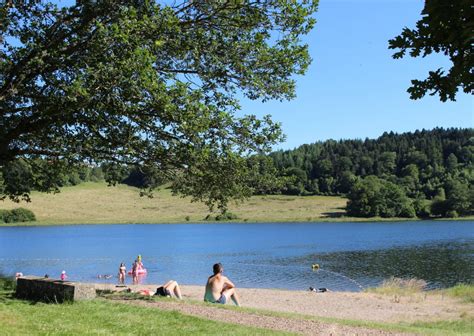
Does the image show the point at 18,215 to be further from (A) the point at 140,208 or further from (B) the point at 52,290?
(B) the point at 52,290

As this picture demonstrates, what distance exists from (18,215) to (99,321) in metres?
141

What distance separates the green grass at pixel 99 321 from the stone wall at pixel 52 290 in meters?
0.36

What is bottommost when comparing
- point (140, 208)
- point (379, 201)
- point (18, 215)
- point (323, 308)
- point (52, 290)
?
point (323, 308)

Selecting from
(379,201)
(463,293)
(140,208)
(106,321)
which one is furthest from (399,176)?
(106,321)

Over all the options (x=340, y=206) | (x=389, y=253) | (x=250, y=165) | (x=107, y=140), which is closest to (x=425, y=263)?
(x=389, y=253)

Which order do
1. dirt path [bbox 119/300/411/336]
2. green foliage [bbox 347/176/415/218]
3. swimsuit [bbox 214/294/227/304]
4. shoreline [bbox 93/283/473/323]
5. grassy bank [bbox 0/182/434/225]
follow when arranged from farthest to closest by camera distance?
green foliage [bbox 347/176/415/218] → grassy bank [bbox 0/182/434/225] → shoreline [bbox 93/283/473/323] → swimsuit [bbox 214/294/227/304] → dirt path [bbox 119/300/411/336]

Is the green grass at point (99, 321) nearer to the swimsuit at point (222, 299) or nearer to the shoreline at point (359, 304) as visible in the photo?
the swimsuit at point (222, 299)

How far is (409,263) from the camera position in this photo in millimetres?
47344

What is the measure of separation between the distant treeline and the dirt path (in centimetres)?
11661

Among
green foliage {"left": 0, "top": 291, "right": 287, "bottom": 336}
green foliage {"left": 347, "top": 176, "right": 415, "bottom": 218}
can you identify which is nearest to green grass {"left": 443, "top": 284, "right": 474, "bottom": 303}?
green foliage {"left": 0, "top": 291, "right": 287, "bottom": 336}

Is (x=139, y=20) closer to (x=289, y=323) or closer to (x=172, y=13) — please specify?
(x=172, y=13)

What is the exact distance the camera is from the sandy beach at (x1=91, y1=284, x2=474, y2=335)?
11914 mm

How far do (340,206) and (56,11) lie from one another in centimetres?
14447

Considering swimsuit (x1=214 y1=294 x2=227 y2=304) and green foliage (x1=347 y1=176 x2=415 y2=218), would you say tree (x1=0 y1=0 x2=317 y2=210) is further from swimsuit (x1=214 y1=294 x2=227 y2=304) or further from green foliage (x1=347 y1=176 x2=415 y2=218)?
green foliage (x1=347 y1=176 x2=415 y2=218)
